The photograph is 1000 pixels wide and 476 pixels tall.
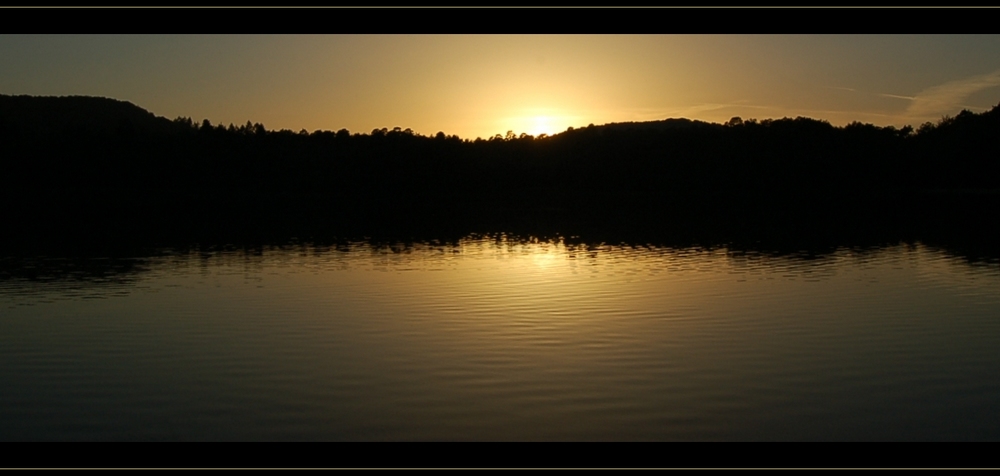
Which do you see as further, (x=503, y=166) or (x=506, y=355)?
(x=503, y=166)

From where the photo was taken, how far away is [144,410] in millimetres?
11148

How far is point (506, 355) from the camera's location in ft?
47.6

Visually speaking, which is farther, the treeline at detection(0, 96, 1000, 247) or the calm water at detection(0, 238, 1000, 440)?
the treeline at detection(0, 96, 1000, 247)

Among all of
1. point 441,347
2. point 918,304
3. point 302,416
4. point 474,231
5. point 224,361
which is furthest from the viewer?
point 474,231

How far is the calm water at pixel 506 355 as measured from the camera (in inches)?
411

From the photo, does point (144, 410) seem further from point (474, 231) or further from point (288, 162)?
point (288, 162)

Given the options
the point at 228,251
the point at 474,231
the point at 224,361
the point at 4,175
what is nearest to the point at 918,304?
the point at 224,361

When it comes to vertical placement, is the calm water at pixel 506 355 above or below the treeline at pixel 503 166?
below

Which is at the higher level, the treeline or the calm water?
the treeline

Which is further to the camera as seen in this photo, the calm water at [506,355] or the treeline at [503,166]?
the treeline at [503,166]

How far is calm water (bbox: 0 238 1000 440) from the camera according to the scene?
34.3 feet

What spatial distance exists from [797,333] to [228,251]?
26.5m

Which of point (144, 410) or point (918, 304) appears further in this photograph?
point (918, 304)
